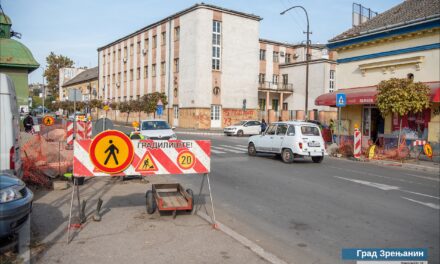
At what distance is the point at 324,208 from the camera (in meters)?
8.17

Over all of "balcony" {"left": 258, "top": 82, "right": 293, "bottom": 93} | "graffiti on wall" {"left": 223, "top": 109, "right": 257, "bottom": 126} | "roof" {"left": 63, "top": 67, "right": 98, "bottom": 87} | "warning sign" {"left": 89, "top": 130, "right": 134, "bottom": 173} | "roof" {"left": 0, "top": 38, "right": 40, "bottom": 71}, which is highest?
"roof" {"left": 63, "top": 67, "right": 98, "bottom": 87}

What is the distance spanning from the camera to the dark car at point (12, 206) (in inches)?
188

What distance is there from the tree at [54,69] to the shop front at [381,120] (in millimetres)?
99490

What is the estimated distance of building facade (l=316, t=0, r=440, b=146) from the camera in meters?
19.5

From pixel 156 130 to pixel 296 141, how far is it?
7.11 metres

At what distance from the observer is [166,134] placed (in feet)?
61.6

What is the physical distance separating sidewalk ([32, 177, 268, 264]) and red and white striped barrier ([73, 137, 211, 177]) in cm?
89

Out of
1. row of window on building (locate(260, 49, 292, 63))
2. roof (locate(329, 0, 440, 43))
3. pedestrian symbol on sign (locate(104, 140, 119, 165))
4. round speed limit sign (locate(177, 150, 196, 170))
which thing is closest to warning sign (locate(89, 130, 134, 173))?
pedestrian symbol on sign (locate(104, 140, 119, 165))

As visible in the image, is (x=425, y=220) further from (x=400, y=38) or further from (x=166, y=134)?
(x=400, y=38)

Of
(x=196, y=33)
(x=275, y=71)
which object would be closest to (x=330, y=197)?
(x=196, y=33)

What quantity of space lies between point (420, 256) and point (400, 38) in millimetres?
20667

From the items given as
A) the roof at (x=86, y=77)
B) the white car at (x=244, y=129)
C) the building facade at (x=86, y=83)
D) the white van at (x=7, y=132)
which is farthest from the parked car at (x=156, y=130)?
the roof at (x=86, y=77)

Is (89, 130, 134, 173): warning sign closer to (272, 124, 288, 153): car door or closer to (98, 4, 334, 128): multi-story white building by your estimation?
(272, 124, 288, 153): car door

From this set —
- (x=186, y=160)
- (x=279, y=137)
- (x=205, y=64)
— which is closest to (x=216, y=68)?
(x=205, y=64)
